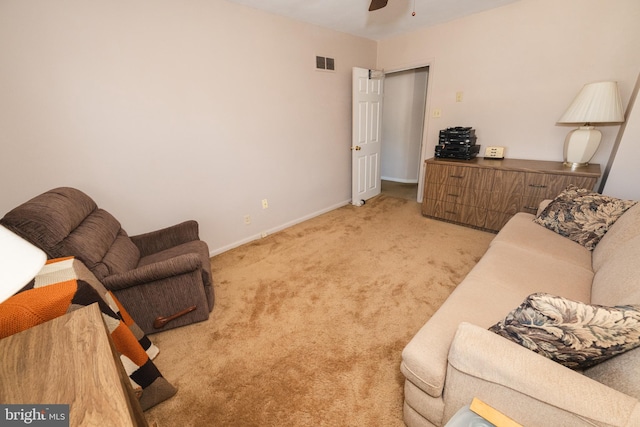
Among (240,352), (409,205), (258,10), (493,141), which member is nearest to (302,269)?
(240,352)

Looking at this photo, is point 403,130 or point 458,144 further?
point 403,130

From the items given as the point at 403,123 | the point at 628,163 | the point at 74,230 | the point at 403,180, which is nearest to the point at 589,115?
the point at 628,163

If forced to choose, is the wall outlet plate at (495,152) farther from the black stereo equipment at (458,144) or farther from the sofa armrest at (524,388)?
the sofa armrest at (524,388)

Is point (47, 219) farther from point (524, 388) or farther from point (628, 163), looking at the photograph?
point (628, 163)

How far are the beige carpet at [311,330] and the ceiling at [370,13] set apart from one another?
2.36 m

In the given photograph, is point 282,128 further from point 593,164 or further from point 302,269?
point 593,164

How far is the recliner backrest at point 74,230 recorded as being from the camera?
1256mm

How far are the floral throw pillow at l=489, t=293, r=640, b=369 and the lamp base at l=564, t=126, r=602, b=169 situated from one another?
2384 millimetres

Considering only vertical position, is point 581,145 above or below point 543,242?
above

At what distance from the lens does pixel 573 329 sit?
78cm

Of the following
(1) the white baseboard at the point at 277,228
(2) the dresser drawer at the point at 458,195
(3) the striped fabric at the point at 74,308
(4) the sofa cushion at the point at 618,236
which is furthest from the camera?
(2) the dresser drawer at the point at 458,195

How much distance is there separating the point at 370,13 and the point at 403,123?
2.33m

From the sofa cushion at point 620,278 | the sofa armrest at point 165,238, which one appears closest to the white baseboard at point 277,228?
the sofa armrest at point 165,238

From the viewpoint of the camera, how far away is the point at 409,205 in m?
3.86
